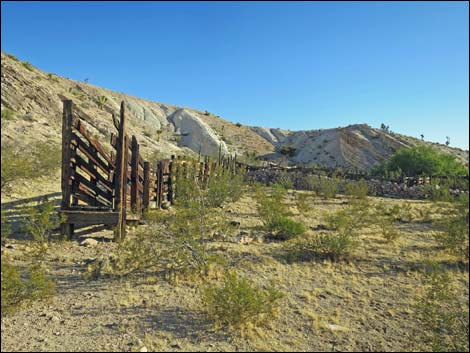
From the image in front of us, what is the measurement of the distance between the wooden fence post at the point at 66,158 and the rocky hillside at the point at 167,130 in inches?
389

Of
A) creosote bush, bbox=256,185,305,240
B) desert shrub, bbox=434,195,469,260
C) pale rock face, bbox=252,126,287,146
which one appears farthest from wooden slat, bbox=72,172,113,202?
pale rock face, bbox=252,126,287,146

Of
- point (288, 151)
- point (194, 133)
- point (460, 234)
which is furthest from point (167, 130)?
point (460, 234)

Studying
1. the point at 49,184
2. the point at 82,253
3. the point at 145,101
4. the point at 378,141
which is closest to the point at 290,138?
the point at 378,141

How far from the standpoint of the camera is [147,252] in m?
5.94

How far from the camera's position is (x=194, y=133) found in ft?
169

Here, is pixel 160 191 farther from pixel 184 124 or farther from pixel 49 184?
pixel 184 124

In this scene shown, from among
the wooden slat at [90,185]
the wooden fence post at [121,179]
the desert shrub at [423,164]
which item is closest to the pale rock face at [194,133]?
the desert shrub at [423,164]

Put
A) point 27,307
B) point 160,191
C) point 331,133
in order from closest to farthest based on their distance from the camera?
point 27,307
point 160,191
point 331,133

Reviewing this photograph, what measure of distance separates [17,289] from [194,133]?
48.4m

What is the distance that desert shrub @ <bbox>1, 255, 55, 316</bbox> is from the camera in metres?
3.68

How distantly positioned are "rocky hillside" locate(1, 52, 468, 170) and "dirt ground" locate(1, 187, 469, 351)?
11909 millimetres

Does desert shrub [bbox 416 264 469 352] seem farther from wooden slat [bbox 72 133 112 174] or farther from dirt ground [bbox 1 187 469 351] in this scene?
wooden slat [bbox 72 133 112 174]

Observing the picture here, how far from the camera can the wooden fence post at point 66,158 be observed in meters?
6.87

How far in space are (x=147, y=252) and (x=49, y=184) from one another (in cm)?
925
